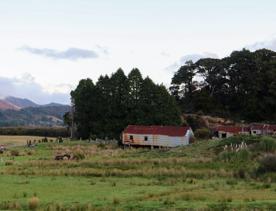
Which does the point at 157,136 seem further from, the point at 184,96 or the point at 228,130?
the point at 184,96

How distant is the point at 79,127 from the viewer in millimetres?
103750

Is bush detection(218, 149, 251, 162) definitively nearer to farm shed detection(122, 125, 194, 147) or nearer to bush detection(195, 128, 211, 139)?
farm shed detection(122, 125, 194, 147)

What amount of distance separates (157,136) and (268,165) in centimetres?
4433

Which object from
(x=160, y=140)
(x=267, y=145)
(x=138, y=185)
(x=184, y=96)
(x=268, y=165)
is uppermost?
(x=184, y=96)

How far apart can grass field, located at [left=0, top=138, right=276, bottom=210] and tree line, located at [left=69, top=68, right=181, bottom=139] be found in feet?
134

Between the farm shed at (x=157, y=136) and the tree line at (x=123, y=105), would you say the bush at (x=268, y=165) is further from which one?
the tree line at (x=123, y=105)

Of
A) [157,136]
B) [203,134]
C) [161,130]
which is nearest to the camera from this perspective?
[157,136]

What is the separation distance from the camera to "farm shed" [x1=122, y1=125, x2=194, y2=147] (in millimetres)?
82688

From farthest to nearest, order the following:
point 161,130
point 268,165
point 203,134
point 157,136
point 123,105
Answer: point 123,105 < point 203,134 < point 161,130 < point 157,136 < point 268,165

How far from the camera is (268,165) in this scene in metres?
40.2

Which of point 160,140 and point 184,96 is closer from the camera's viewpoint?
point 160,140

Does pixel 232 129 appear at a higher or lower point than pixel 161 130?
higher

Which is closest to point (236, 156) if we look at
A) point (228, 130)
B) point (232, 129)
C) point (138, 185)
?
point (138, 185)

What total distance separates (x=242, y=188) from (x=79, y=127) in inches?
2872
